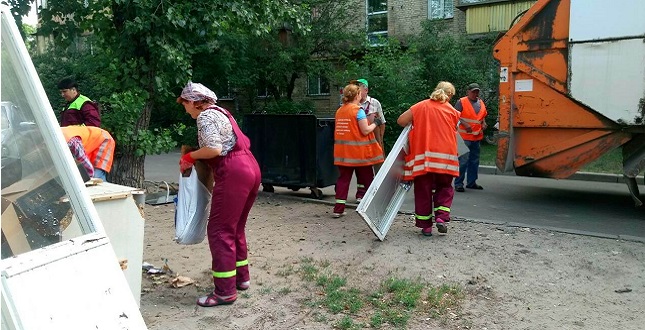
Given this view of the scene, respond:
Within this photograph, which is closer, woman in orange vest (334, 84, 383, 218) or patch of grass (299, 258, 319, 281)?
patch of grass (299, 258, 319, 281)

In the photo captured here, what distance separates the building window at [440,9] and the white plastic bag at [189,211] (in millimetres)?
17555

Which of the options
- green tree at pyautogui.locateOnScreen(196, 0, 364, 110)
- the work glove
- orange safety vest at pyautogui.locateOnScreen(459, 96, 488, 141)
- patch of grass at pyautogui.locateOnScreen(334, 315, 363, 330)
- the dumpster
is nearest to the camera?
patch of grass at pyautogui.locateOnScreen(334, 315, 363, 330)

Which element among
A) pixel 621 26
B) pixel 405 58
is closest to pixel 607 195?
pixel 621 26

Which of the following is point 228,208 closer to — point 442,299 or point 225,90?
point 442,299

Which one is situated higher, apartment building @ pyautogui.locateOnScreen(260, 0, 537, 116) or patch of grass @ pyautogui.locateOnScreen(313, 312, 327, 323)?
apartment building @ pyautogui.locateOnScreen(260, 0, 537, 116)

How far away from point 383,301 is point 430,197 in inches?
77.4

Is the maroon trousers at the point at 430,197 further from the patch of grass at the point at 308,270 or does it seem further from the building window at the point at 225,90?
the building window at the point at 225,90

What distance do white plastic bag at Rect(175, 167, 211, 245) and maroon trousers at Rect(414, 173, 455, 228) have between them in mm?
2541

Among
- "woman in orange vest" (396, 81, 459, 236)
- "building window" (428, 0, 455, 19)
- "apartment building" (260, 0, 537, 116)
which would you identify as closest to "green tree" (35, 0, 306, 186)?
"woman in orange vest" (396, 81, 459, 236)

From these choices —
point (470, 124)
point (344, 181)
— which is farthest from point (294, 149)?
point (470, 124)

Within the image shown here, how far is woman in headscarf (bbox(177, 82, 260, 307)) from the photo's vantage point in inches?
178

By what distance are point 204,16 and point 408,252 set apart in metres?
3.87

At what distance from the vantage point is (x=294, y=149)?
29.8ft

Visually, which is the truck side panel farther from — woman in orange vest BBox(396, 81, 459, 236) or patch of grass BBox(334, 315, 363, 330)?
patch of grass BBox(334, 315, 363, 330)
